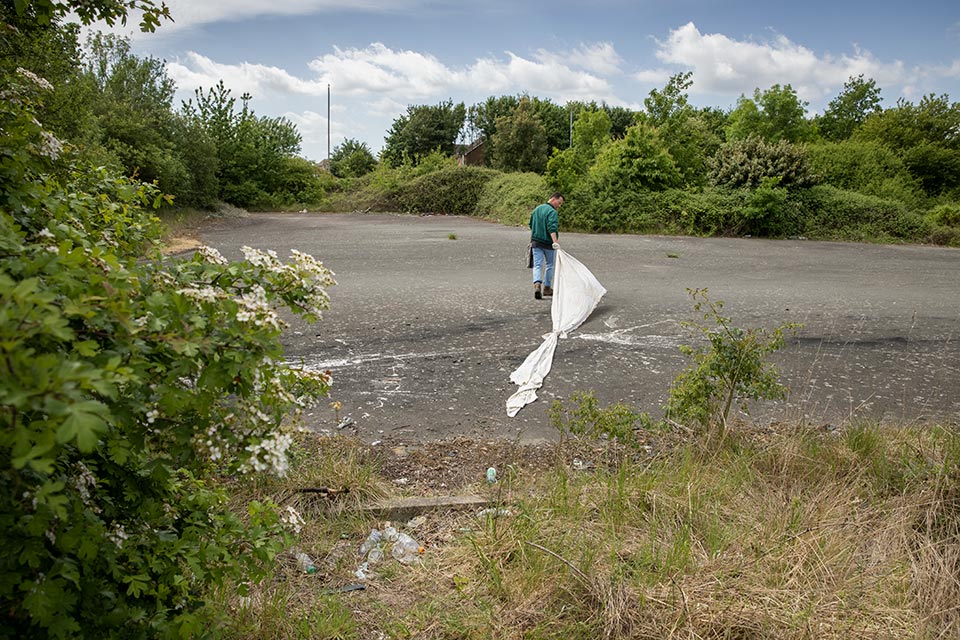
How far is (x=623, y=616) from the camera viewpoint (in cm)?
270

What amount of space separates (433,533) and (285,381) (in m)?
1.74

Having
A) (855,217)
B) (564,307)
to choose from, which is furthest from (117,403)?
(855,217)

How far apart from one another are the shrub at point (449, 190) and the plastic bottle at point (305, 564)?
30557 millimetres

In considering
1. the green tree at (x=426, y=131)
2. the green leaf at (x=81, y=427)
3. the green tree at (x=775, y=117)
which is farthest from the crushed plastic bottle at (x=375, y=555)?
the green tree at (x=426, y=131)

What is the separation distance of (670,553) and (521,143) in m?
47.9

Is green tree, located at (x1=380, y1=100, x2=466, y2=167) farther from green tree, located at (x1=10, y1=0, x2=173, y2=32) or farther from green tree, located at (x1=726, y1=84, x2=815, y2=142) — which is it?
green tree, located at (x1=10, y1=0, x2=173, y2=32)

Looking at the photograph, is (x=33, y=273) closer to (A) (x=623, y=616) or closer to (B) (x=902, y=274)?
(A) (x=623, y=616)

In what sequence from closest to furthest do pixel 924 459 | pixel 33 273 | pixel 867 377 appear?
1. pixel 33 273
2. pixel 924 459
3. pixel 867 377

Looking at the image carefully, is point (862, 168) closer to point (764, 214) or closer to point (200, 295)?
point (764, 214)

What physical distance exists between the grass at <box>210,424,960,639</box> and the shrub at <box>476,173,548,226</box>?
22.5 metres

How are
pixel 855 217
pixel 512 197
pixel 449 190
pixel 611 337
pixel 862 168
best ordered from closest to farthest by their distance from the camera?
pixel 611 337, pixel 855 217, pixel 862 168, pixel 512 197, pixel 449 190

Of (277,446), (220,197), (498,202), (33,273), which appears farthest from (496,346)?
(220,197)

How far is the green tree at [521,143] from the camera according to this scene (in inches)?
1901

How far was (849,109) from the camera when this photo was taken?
144 ft
